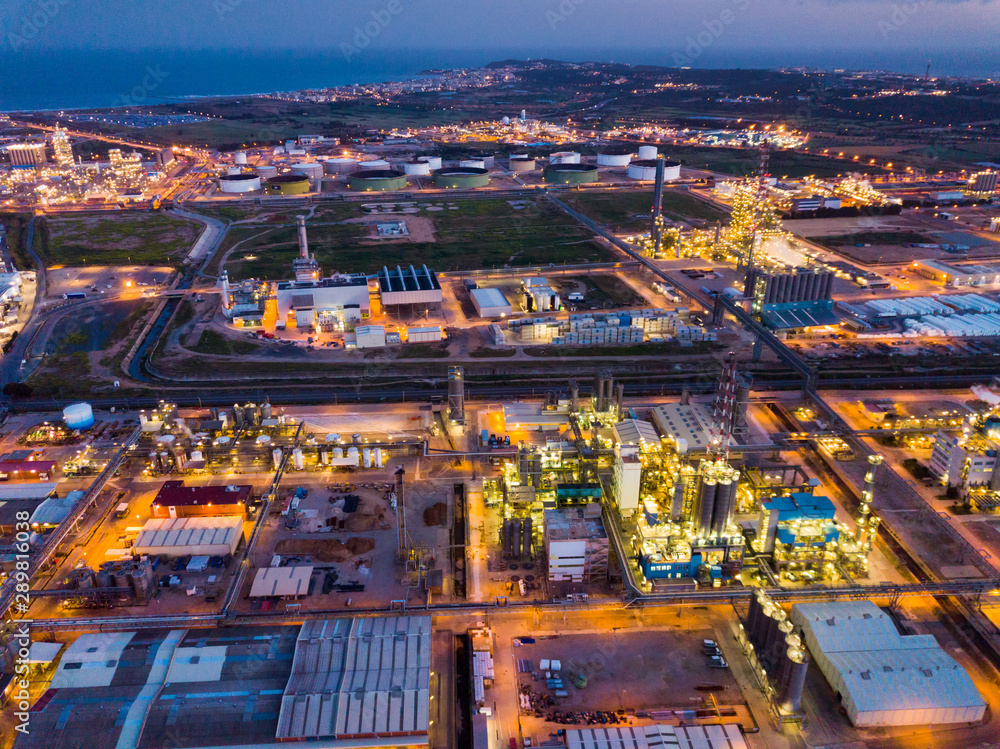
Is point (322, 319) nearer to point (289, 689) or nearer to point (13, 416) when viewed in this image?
point (13, 416)

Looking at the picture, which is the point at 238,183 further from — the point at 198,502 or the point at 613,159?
the point at 198,502

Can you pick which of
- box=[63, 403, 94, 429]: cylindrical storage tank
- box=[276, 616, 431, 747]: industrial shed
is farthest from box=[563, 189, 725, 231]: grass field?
box=[276, 616, 431, 747]: industrial shed

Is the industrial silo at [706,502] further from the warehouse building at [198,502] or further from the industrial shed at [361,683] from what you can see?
the warehouse building at [198,502]

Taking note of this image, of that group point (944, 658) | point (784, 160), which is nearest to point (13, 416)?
point (944, 658)

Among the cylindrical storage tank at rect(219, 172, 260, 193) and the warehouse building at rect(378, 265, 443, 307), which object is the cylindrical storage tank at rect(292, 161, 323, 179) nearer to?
the cylindrical storage tank at rect(219, 172, 260, 193)

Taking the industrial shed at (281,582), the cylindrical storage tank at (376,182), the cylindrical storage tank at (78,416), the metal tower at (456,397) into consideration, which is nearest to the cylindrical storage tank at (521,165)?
the cylindrical storage tank at (376,182)
